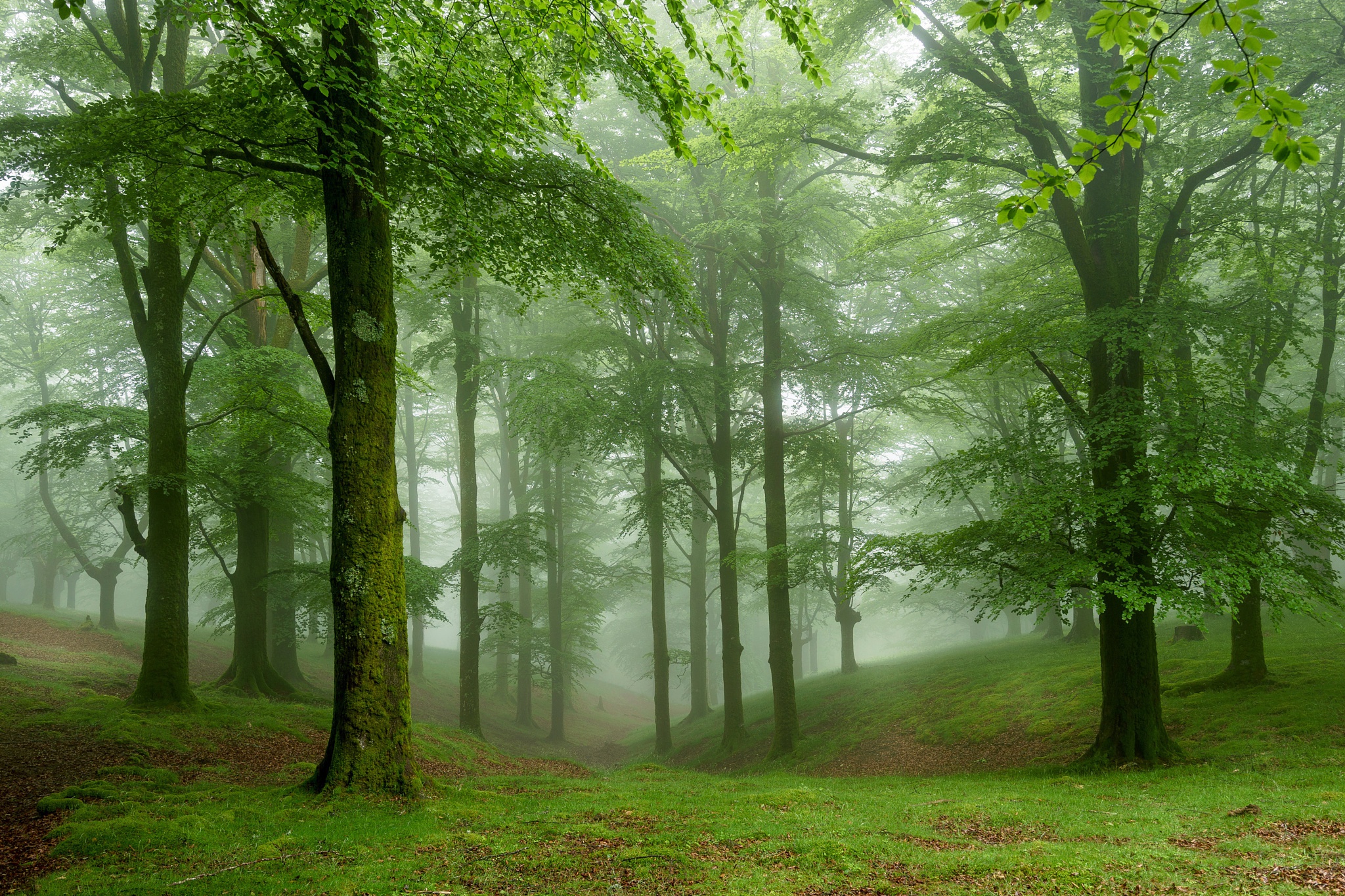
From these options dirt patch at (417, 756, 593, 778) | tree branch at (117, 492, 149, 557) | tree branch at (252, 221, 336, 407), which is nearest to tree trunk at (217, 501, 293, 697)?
tree branch at (117, 492, 149, 557)

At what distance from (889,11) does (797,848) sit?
1138 centimetres

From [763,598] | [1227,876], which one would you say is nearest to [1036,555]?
[1227,876]

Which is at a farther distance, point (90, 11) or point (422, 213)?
point (90, 11)

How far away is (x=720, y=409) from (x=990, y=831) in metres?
10.2

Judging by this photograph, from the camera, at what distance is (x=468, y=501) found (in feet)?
53.1

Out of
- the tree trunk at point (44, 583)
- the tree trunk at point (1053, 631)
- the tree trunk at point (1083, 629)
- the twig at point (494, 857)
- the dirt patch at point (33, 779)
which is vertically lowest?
the tree trunk at point (1053, 631)

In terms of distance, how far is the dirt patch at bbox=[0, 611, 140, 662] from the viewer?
19602 mm

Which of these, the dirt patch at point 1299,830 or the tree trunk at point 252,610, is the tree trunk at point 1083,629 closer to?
the dirt patch at point 1299,830

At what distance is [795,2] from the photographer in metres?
5.06

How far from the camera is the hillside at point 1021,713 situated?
9.03 m

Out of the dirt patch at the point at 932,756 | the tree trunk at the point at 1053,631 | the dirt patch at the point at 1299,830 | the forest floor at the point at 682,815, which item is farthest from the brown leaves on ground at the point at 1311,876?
the tree trunk at the point at 1053,631

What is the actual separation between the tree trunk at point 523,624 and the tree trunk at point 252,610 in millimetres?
6650

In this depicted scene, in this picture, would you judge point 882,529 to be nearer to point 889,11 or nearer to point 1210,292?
point 1210,292

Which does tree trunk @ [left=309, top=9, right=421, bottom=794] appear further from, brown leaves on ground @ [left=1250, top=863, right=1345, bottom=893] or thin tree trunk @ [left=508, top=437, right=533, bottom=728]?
thin tree trunk @ [left=508, top=437, right=533, bottom=728]
